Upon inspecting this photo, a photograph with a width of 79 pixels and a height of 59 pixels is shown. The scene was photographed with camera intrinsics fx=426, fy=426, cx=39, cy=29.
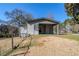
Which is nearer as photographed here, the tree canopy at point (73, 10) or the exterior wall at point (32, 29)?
the tree canopy at point (73, 10)

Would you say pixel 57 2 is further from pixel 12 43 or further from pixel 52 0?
pixel 12 43

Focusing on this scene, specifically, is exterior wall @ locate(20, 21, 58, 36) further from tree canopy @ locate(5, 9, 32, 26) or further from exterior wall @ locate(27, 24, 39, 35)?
tree canopy @ locate(5, 9, 32, 26)

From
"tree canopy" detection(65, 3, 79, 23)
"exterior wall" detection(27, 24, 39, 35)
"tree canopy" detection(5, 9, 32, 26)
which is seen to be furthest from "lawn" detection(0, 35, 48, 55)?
"tree canopy" detection(65, 3, 79, 23)

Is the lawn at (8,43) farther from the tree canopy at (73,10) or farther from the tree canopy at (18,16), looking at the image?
the tree canopy at (73,10)

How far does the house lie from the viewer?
26.9 feet

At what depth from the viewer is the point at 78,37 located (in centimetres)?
823

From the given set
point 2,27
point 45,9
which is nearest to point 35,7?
point 45,9

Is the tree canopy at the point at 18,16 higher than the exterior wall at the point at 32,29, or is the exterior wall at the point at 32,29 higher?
the tree canopy at the point at 18,16

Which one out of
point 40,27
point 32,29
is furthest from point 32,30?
point 40,27

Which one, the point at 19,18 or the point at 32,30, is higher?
the point at 19,18

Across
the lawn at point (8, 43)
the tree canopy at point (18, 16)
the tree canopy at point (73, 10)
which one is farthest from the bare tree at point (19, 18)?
the tree canopy at point (73, 10)

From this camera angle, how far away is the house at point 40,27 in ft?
26.9

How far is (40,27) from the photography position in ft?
27.2

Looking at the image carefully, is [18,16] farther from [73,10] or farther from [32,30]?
[73,10]
